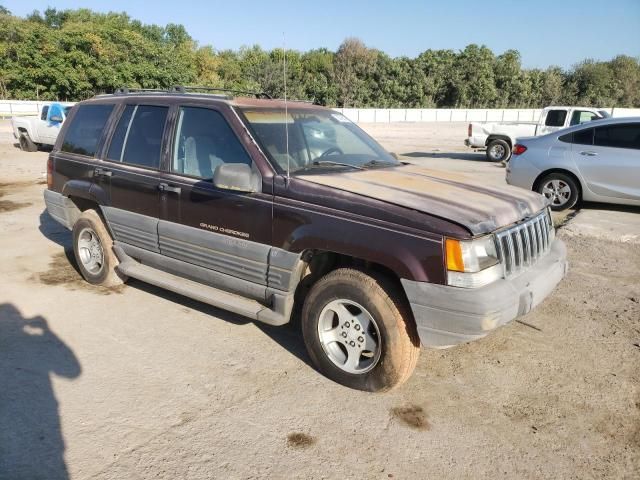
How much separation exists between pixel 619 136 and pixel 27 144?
1755 cm

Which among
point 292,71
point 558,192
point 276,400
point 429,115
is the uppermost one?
point 292,71

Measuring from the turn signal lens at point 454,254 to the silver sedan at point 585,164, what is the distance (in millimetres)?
6874

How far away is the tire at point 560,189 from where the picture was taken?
29.5 ft

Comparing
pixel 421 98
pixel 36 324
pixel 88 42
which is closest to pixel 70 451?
pixel 36 324

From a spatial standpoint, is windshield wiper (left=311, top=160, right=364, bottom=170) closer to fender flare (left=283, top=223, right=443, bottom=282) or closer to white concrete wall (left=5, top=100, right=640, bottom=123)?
fender flare (left=283, top=223, right=443, bottom=282)

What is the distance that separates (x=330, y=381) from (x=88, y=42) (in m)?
52.0

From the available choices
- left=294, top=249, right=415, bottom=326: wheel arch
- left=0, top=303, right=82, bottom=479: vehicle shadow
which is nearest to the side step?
left=294, top=249, right=415, bottom=326: wheel arch

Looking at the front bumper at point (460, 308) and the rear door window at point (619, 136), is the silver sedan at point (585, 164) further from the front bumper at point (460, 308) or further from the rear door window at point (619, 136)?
the front bumper at point (460, 308)

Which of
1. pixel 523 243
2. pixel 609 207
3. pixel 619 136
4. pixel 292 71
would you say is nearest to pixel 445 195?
pixel 523 243

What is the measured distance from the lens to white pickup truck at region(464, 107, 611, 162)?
16.0 metres

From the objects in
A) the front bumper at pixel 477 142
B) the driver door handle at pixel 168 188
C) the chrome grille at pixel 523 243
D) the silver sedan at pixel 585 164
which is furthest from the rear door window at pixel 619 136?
the front bumper at pixel 477 142

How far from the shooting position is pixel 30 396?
3318mm

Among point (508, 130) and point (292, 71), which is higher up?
point (292, 71)

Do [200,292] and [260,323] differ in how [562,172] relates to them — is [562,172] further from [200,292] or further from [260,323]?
[200,292]
